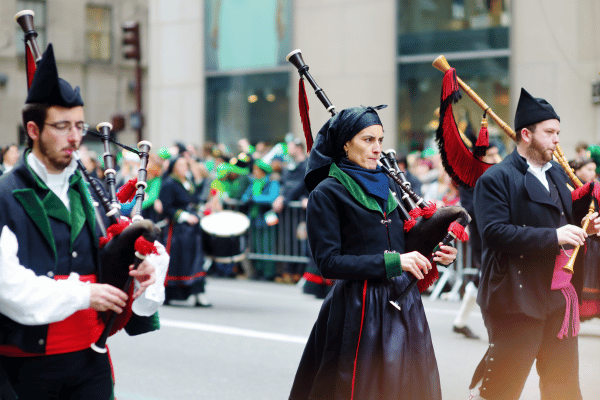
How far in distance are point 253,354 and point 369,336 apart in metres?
3.75

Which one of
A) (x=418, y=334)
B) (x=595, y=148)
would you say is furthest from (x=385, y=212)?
(x=595, y=148)

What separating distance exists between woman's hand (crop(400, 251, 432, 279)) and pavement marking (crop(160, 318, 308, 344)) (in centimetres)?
422

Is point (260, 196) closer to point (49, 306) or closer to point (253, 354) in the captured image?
point (253, 354)

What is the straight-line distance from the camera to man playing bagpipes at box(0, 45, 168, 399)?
2.73 meters

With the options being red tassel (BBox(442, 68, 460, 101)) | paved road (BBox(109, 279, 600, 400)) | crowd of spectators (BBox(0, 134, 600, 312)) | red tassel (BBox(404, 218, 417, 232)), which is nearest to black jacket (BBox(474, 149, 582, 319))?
red tassel (BBox(442, 68, 460, 101))

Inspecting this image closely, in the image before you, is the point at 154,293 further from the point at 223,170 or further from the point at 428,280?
the point at 223,170

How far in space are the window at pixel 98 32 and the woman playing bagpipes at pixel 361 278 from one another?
2924 cm

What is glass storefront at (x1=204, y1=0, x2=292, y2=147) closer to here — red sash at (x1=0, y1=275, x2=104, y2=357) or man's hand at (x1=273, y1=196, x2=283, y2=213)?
man's hand at (x1=273, y1=196, x2=283, y2=213)

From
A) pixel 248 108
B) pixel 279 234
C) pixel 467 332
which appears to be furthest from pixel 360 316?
pixel 248 108

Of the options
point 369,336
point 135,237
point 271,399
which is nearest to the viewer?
point 135,237

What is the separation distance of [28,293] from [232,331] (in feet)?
18.2

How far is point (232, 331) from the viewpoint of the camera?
8.09m

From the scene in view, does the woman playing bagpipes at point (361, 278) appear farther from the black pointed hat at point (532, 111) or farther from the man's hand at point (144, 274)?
the black pointed hat at point (532, 111)

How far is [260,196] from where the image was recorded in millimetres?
12266
